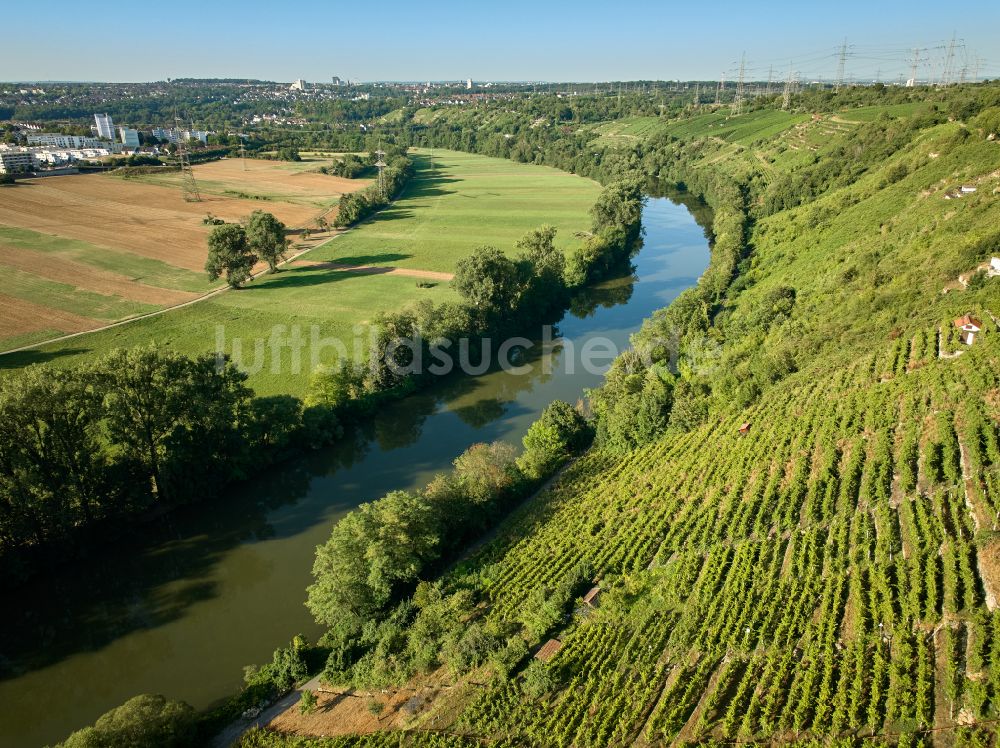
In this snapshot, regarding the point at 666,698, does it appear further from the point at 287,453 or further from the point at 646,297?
the point at 646,297

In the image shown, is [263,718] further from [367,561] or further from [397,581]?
[397,581]

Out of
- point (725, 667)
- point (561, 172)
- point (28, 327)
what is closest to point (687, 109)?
point (561, 172)

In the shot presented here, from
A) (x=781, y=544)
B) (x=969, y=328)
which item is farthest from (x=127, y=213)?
(x=969, y=328)

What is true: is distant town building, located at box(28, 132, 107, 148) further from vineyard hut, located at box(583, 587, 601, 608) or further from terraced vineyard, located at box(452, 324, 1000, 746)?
vineyard hut, located at box(583, 587, 601, 608)

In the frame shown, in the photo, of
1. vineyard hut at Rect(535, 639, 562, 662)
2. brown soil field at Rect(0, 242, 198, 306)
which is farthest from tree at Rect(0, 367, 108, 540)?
brown soil field at Rect(0, 242, 198, 306)

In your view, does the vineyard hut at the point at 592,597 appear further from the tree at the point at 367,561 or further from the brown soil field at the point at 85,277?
the brown soil field at the point at 85,277

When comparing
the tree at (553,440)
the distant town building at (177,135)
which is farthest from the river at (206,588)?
the distant town building at (177,135)
